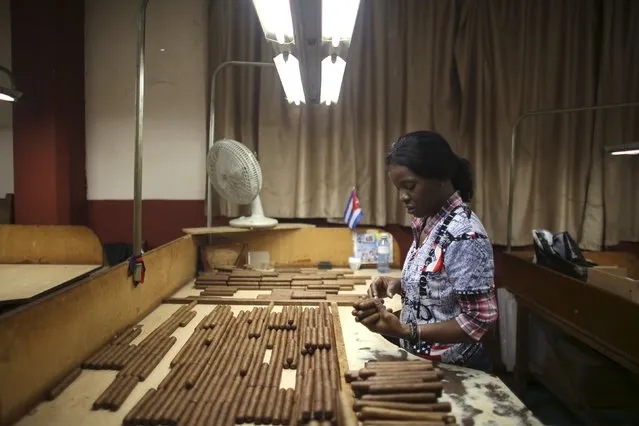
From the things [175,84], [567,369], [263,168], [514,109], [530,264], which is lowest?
[567,369]

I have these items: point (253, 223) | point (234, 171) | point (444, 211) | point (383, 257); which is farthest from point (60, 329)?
point (383, 257)

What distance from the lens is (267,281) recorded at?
9.37 ft

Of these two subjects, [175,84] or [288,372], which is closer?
[288,372]

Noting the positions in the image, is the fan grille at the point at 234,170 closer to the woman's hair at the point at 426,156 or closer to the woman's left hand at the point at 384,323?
the woman's hair at the point at 426,156

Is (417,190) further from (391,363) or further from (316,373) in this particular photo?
(316,373)

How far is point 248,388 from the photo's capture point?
1.35 m

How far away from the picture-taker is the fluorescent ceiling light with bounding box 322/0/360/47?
1.48 metres

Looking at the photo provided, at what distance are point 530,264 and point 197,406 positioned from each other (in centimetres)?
263

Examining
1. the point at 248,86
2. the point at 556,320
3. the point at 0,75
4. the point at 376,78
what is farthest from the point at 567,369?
the point at 0,75

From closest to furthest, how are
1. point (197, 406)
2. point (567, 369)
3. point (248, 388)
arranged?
point (197, 406) < point (248, 388) < point (567, 369)

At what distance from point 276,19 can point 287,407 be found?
51.3 inches

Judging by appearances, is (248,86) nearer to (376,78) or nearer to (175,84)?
(175,84)

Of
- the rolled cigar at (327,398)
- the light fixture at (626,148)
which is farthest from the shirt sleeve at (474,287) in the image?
the light fixture at (626,148)

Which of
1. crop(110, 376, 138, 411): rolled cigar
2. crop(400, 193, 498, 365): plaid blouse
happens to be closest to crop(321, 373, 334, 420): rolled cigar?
crop(400, 193, 498, 365): plaid blouse
